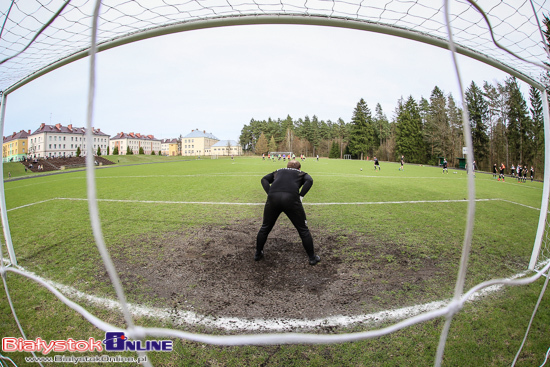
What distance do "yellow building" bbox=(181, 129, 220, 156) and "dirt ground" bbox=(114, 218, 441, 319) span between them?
11673 cm

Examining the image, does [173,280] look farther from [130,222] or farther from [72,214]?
[72,214]

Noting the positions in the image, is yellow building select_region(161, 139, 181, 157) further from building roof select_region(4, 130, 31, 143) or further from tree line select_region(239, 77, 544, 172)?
tree line select_region(239, 77, 544, 172)

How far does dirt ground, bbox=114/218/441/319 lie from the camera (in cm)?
299

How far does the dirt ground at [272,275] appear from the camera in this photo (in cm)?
299

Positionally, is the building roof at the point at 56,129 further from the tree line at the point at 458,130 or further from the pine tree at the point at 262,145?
the tree line at the point at 458,130

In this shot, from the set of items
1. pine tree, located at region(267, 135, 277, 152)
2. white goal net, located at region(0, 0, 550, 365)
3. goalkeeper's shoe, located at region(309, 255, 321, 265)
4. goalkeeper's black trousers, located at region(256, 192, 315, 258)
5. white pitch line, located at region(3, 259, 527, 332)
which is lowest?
white pitch line, located at region(3, 259, 527, 332)

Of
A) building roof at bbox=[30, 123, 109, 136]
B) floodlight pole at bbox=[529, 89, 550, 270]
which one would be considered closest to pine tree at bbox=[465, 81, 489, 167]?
floodlight pole at bbox=[529, 89, 550, 270]

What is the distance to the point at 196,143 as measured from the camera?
118 metres

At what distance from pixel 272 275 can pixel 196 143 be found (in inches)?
4801

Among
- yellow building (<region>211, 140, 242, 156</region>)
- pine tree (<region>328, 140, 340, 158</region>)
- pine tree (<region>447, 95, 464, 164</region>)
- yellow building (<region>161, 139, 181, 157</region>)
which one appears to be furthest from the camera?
yellow building (<region>161, 139, 181, 157</region>)

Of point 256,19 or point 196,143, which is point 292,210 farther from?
point 196,143

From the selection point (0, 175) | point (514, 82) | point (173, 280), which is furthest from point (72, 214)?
point (514, 82)

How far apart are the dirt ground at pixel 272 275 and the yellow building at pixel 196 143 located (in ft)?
383

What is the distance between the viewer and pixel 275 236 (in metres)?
5.46
